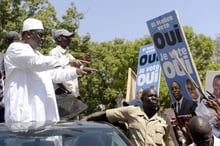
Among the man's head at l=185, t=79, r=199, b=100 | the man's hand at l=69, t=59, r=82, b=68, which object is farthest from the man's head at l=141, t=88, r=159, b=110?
the man's head at l=185, t=79, r=199, b=100

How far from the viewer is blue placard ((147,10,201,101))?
8.24m

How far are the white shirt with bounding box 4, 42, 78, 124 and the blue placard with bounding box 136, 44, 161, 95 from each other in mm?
5221

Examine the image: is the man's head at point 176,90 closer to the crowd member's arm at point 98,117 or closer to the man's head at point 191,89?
the man's head at point 191,89

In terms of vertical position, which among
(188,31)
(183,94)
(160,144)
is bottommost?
(160,144)

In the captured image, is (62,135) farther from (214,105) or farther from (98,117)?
(214,105)

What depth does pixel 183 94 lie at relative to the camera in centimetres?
828

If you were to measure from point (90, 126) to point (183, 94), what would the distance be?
2.96 meters

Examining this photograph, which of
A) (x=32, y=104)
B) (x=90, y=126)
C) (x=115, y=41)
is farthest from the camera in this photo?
(x=115, y=41)

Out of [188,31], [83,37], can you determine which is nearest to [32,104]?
[83,37]

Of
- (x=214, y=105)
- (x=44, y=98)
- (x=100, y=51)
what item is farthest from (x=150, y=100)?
(x=100, y=51)

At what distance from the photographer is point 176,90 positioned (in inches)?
331

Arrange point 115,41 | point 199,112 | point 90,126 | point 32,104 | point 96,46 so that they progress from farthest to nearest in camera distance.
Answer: point 115,41, point 96,46, point 199,112, point 32,104, point 90,126

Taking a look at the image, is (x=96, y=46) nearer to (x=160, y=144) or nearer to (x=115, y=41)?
(x=115, y=41)

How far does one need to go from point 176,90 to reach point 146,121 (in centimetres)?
174
